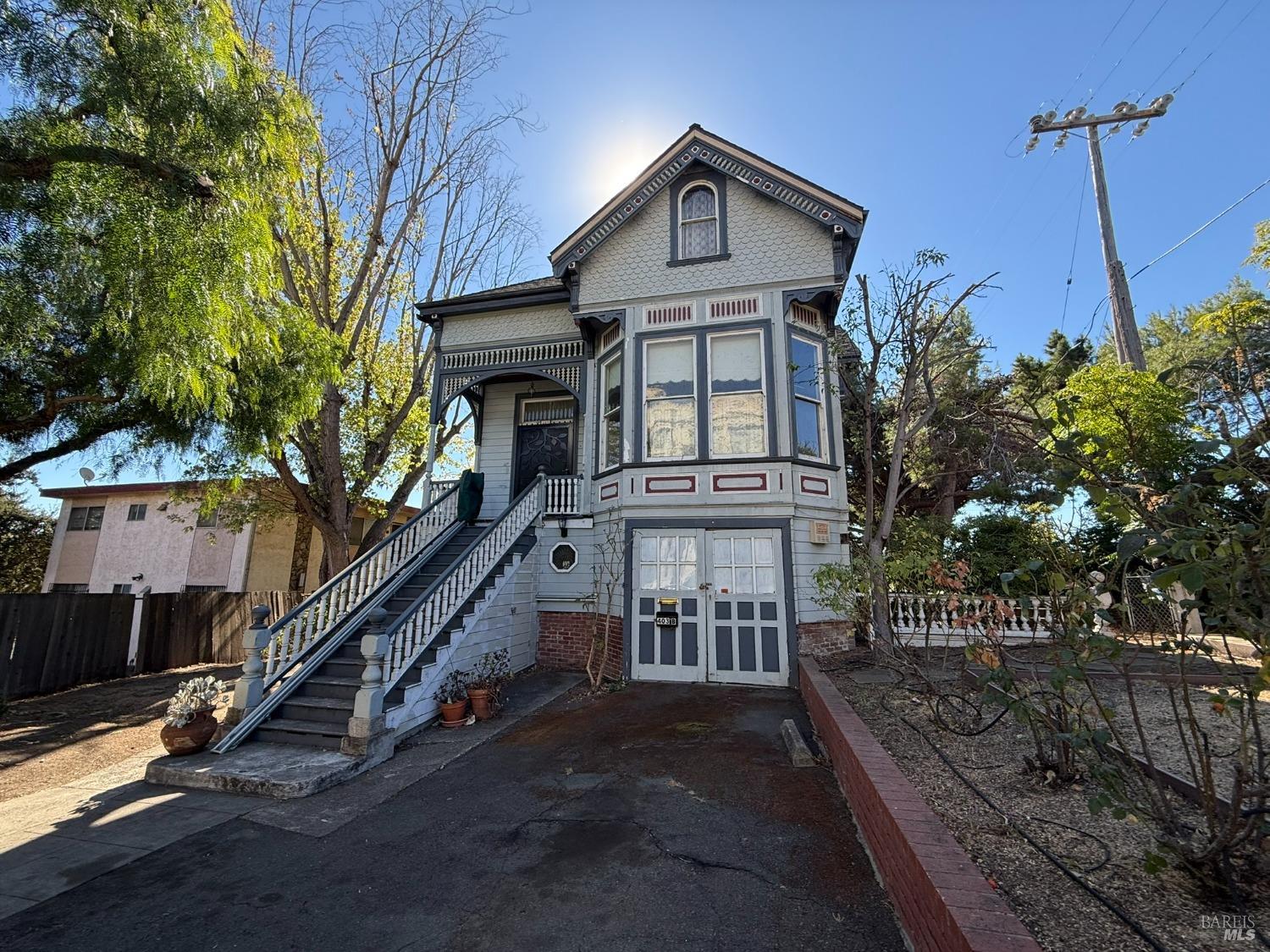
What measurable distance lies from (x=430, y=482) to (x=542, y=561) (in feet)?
10.7

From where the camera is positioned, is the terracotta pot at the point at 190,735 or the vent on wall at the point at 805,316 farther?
the vent on wall at the point at 805,316

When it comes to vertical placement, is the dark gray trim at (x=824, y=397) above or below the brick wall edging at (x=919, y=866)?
above

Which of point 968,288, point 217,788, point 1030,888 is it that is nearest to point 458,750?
point 217,788

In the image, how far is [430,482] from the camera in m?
12.2

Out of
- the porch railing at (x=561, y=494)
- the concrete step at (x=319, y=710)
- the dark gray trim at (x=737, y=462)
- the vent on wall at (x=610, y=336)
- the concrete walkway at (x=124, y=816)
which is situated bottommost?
the concrete walkway at (x=124, y=816)

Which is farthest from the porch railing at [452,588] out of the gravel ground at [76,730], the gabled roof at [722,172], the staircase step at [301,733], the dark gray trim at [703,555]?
the gabled roof at [722,172]

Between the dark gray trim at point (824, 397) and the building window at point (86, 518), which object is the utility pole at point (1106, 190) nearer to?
the dark gray trim at point (824, 397)

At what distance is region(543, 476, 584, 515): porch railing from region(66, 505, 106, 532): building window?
22.4 m

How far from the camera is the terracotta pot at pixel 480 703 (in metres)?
7.55

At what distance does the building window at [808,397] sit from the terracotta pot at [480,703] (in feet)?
20.6

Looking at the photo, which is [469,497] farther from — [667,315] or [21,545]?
[21,545]

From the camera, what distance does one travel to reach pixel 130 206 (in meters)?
6.16

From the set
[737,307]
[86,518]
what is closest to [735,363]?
[737,307]

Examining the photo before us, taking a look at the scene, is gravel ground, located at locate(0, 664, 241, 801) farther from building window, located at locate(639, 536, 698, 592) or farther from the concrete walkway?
building window, located at locate(639, 536, 698, 592)
